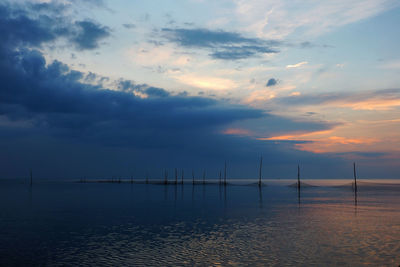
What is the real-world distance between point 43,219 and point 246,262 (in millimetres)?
34679

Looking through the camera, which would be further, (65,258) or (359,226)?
(359,226)

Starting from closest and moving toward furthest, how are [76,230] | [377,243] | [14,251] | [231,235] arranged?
[14,251]
[377,243]
[231,235]
[76,230]

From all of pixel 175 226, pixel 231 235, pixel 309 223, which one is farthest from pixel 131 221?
pixel 309 223

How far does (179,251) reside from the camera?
2823 cm

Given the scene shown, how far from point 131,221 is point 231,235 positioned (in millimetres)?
16501

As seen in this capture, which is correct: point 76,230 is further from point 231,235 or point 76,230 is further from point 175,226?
point 231,235

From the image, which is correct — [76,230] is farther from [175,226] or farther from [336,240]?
[336,240]

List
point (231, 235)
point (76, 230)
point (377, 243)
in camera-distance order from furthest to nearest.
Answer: point (76, 230), point (231, 235), point (377, 243)

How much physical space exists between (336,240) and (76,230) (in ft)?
93.0

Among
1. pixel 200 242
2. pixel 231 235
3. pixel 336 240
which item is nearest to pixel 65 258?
pixel 200 242

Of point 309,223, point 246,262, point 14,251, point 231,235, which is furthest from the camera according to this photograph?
point 309,223

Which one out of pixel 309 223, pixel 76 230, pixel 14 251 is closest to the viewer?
pixel 14 251

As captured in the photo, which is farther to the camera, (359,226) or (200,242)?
(359,226)

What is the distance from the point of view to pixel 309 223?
4544 cm
